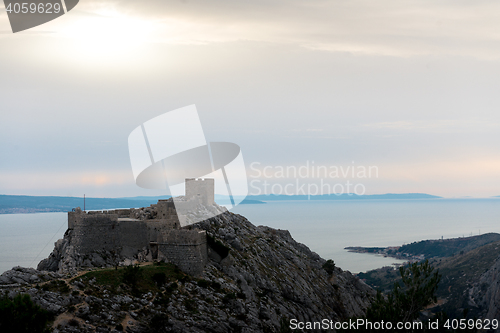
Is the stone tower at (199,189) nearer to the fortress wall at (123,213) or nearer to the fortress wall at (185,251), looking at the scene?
the fortress wall at (123,213)

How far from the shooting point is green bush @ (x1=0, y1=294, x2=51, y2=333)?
82.1 ft

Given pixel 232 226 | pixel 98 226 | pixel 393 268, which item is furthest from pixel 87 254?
pixel 393 268

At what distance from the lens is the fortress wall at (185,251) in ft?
135

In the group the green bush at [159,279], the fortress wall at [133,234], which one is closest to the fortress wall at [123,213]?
the fortress wall at [133,234]

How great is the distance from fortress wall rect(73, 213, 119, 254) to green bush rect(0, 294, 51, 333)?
14.5 metres

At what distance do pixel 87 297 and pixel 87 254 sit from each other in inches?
362

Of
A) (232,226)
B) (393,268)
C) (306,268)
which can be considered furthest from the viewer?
(393,268)

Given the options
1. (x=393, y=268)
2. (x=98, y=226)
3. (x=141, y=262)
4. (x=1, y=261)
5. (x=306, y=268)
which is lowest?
(x=393, y=268)

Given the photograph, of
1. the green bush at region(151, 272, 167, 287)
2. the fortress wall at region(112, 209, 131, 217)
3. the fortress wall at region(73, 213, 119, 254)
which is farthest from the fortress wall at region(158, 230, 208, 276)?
the fortress wall at region(112, 209, 131, 217)

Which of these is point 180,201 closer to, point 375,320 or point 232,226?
point 232,226

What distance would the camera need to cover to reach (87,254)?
135 ft

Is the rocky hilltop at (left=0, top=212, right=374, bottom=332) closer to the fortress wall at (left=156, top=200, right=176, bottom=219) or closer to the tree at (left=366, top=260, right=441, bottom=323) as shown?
the fortress wall at (left=156, top=200, right=176, bottom=219)

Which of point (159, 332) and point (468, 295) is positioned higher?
point (159, 332)

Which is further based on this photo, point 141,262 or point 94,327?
point 141,262
